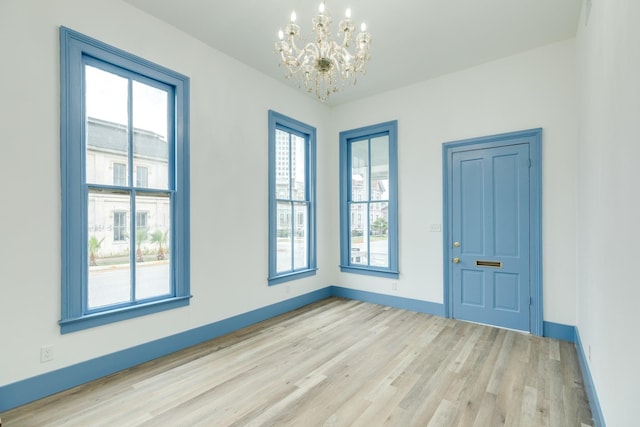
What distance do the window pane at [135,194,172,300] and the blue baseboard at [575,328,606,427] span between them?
3689 millimetres

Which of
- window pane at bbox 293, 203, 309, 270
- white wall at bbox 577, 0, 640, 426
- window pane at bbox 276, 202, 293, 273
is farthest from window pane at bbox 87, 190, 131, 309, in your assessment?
white wall at bbox 577, 0, 640, 426

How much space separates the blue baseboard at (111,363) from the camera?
7.57 feet

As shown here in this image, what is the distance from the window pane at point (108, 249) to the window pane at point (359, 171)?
342cm

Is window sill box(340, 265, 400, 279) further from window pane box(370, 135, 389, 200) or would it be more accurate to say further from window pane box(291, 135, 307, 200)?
window pane box(291, 135, 307, 200)

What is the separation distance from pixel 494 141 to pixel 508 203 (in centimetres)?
81

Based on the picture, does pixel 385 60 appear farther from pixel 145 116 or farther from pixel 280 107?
pixel 145 116

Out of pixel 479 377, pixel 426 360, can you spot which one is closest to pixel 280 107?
pixel 426 360

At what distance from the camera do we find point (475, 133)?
415cm

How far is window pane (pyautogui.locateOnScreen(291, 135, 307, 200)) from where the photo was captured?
4941mm

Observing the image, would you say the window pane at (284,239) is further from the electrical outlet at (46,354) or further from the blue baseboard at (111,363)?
the electrical outlet at (46,354)

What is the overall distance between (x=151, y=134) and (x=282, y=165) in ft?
6.25

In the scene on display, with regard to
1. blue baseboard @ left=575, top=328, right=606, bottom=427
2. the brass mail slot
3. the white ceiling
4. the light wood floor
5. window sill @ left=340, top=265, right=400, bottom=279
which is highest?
the white ceiling

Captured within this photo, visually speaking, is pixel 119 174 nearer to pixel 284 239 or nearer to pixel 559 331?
pixel 284 239

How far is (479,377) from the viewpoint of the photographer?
2760 mm
